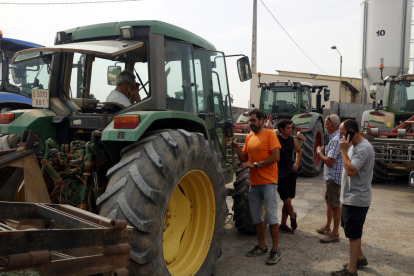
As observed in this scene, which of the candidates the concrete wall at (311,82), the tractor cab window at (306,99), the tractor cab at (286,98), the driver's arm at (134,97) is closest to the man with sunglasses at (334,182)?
the driver's arm at (134,97)

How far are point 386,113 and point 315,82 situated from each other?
2266 cm

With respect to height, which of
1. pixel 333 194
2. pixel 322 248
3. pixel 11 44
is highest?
pixel 11 44

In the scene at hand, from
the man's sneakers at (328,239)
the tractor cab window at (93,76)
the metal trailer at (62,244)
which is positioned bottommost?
the man's sneakers at (328,239)

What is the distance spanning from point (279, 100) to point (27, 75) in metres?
7.18

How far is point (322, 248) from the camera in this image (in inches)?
194

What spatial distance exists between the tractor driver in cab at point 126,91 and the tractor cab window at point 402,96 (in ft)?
29.3

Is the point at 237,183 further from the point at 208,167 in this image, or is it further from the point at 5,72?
the point at 5,72

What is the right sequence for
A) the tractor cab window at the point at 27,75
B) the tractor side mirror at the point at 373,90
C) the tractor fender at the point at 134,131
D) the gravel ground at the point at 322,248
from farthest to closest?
the tractor side mirror at the point at 373,90 → the tractor cab window at the point at 27,75 → the gravel ground at the point at 322,248 → the tractor fender at the point at 134,131

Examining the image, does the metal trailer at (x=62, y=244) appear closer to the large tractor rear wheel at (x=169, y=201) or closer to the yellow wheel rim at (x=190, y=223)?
the large tractor rear wheel at (x=169, y=201)

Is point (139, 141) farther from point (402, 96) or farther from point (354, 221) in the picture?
point (402, 96)

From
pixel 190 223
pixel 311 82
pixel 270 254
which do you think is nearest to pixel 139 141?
pixel 190 223

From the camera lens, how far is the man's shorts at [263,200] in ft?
14.6

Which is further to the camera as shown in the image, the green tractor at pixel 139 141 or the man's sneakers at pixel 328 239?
the man's sneakers at pixel 328 239

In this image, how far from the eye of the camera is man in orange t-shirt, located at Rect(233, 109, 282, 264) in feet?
14.7
